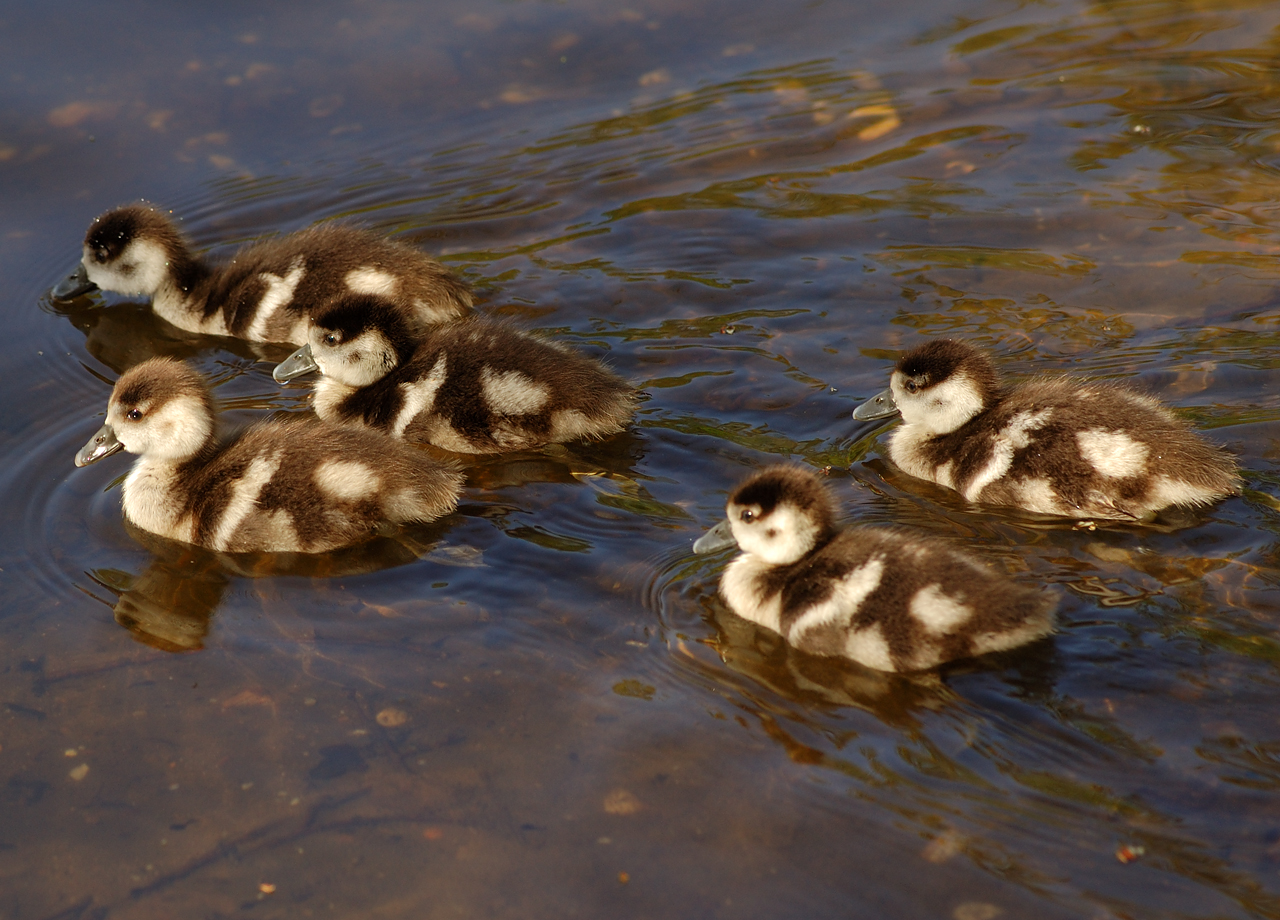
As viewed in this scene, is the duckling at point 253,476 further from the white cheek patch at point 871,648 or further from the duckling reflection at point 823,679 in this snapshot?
the white cheek patch at point 871,648

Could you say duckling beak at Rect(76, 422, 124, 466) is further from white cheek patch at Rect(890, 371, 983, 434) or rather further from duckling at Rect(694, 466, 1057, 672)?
white cheek patch at Rect(890, 371, 983, 434)

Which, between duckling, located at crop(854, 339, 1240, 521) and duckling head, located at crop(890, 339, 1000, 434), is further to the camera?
duckling head, located at crop(890, 339, 1000, 434)

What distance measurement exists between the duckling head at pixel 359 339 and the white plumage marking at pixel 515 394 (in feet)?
1.70

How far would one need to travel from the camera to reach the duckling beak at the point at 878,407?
5.12m

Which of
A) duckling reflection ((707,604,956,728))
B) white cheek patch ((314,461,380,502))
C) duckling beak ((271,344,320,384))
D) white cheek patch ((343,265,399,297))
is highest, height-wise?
white cheek patch ((343,265,399,297))

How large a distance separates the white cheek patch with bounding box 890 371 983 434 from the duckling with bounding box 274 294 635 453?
1.06 meters

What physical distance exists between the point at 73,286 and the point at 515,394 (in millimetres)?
2996

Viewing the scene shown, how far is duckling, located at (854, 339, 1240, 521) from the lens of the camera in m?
4.47

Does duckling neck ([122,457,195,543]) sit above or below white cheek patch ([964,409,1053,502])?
above

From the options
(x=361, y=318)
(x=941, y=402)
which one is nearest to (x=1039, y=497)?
(x=941, y=402)

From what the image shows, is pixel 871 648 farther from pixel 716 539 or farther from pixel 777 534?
pixel 716 539

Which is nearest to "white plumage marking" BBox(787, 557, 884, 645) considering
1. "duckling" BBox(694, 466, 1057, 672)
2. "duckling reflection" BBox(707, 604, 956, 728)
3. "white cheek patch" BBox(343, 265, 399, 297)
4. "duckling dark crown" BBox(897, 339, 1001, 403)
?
"duckling" BBox(694, 466, 1057, 672)

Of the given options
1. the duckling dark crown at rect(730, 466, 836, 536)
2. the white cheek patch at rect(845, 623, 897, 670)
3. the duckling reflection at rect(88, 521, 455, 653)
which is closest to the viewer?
the white cheek patch at rect(845, 623, 897, 670)

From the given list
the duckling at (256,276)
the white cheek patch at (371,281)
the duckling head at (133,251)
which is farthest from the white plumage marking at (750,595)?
the duckling head at (133,251)
